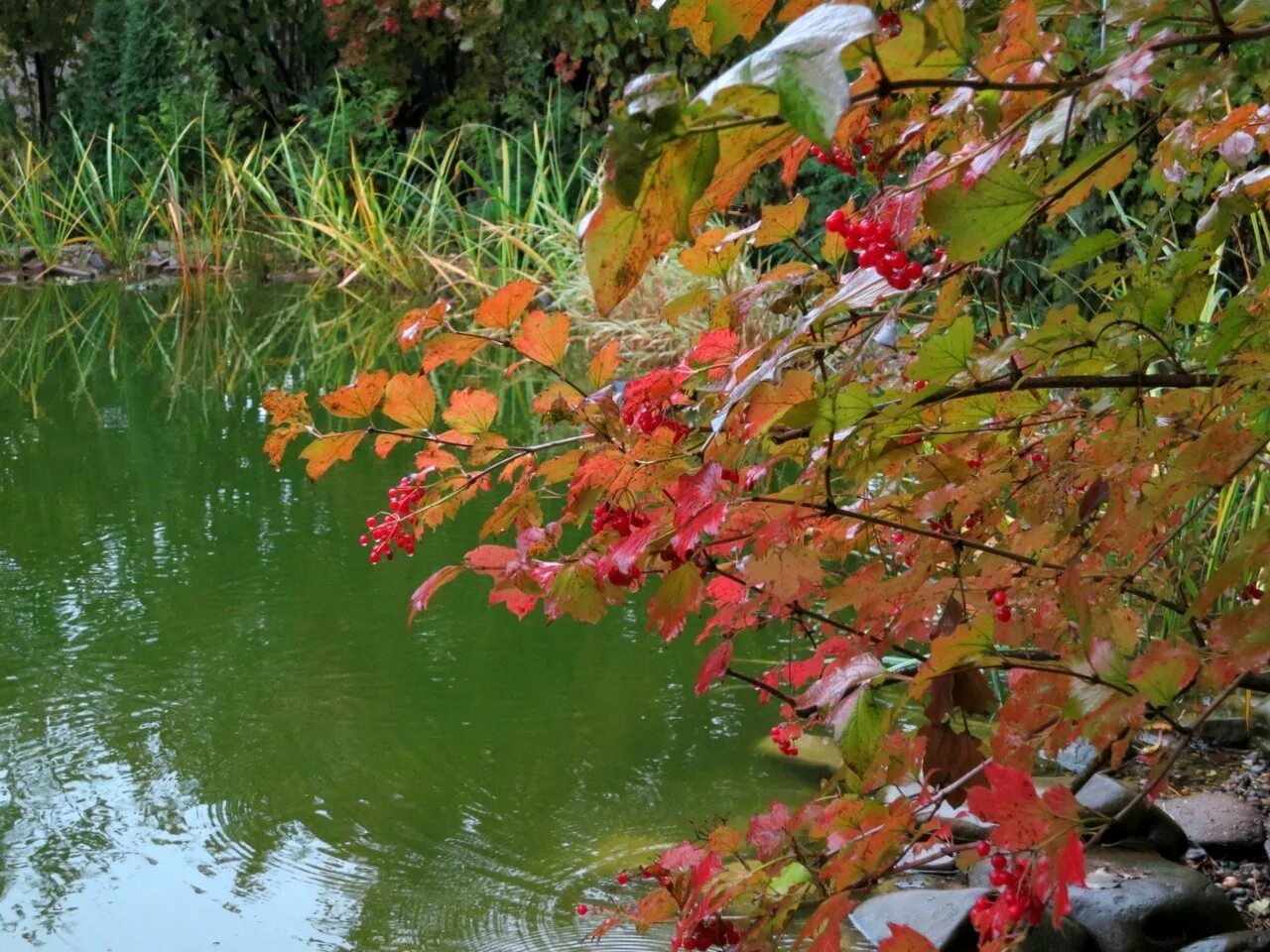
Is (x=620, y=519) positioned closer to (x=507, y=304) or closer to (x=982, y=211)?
(x=507, y=304)

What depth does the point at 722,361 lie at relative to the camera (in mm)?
1441

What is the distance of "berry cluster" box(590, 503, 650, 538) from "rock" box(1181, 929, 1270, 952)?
1090 millimetres

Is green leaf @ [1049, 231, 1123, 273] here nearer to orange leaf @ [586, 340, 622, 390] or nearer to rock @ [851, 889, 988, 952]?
orange leaf @ [586, 340, 622, 390]

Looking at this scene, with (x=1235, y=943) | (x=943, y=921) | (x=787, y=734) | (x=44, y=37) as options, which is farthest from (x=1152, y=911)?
(x=44, y=37)

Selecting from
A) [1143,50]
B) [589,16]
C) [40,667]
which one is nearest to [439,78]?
Result: [589,16]

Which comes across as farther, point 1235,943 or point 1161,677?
point 1235,943

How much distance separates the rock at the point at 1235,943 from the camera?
1870 millimetres

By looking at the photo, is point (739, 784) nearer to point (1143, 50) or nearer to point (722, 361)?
point (722, 361)

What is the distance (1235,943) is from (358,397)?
137cm

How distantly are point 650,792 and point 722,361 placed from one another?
4.43ft

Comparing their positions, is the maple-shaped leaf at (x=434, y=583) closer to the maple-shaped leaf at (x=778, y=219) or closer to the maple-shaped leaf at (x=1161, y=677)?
the maple-shaped leaf at (x=778, y=219)

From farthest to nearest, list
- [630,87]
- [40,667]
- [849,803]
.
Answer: [40,667], [849,803], [630,87]

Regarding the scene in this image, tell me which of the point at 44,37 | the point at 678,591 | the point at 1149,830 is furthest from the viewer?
the point at 44,37

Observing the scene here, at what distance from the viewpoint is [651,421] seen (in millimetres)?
1357
